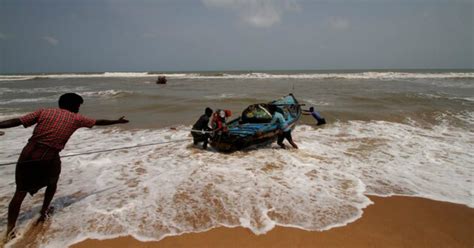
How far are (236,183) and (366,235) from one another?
2.69 m

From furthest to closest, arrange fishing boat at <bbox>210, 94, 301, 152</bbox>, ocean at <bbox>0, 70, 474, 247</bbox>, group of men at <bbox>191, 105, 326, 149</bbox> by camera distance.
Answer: group of men at <bbox>191, 105, 326, 149</bbox> < fishing boat at <bbox>210, 94, 301, 152</bbox> < ocean at <bbox>0, 70, 474, 247</bbox>

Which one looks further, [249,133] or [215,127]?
[215,127]

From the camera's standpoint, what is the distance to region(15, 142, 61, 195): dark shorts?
11.8 ft

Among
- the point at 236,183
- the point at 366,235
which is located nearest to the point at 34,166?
the point at 236,183

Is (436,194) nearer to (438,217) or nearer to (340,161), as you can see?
(438,217)

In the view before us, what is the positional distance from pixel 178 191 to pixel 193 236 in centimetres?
164

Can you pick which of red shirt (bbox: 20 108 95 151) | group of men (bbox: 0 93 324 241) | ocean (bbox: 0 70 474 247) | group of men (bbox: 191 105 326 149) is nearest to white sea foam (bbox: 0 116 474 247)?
ocean (bbox: 0 70 474 247)

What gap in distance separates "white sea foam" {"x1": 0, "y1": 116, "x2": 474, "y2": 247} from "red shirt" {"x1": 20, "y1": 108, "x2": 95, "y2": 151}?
1460mm

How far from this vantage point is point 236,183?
593 cm

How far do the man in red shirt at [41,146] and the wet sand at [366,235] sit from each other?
102cm

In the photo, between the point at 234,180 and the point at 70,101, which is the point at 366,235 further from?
the point at 70,101

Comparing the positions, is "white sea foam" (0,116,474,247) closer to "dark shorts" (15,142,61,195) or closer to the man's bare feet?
the man's bare feet

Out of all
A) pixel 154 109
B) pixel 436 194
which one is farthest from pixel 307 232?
pixel 154 109

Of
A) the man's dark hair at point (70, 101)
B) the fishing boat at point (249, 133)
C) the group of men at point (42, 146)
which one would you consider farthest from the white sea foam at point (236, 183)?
the man's dark hair at point (70, 101)
